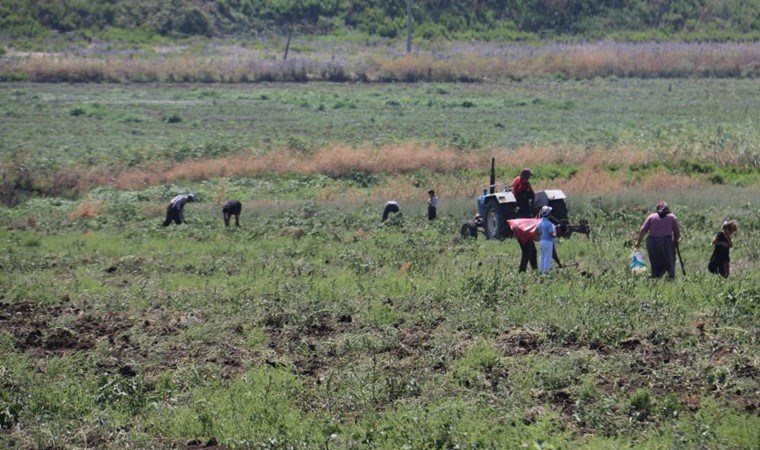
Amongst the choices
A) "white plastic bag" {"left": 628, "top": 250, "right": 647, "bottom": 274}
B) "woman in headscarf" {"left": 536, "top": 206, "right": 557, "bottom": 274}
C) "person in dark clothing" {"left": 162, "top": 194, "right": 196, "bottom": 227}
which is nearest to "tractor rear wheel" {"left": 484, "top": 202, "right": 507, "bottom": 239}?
"woman in headscarf" {"left": 536, "top": 206, "right": 557, "bottom": 274}

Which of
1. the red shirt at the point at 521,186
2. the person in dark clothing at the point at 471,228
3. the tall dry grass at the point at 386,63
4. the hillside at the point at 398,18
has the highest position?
the red shirt at the point at 521,186

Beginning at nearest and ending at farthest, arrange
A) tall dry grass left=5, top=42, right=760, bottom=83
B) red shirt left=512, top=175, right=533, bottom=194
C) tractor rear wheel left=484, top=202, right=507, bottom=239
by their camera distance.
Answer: red shirt left=512, top=175, right=533, bottom=194, tractor rear wheel left=484, top=202, right=507, bottom=239, tall dry grass left=5, top=42, right=760, bottom=83

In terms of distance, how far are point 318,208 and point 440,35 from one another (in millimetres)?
53349

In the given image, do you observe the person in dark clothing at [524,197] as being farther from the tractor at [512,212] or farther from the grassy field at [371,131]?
the grassy field at [371,131]

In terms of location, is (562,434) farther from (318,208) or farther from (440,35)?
(440,35)

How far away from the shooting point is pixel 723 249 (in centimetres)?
1628

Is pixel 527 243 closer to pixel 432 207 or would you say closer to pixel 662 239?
pixel 662 239

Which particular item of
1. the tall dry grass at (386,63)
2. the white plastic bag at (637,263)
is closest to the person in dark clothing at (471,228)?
the white plastic bag at (637,263)

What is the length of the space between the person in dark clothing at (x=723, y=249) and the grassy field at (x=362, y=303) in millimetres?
220

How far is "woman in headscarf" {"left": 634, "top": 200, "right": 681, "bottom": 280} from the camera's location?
16.3 m

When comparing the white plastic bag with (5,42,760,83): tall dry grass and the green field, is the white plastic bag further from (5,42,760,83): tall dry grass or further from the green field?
(5,42,760,83): tall dry grass

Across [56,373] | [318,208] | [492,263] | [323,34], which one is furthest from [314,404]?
[323,34]

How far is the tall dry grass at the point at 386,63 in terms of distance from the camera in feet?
202

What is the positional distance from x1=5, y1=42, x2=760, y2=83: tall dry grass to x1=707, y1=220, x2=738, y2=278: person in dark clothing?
4743cm
